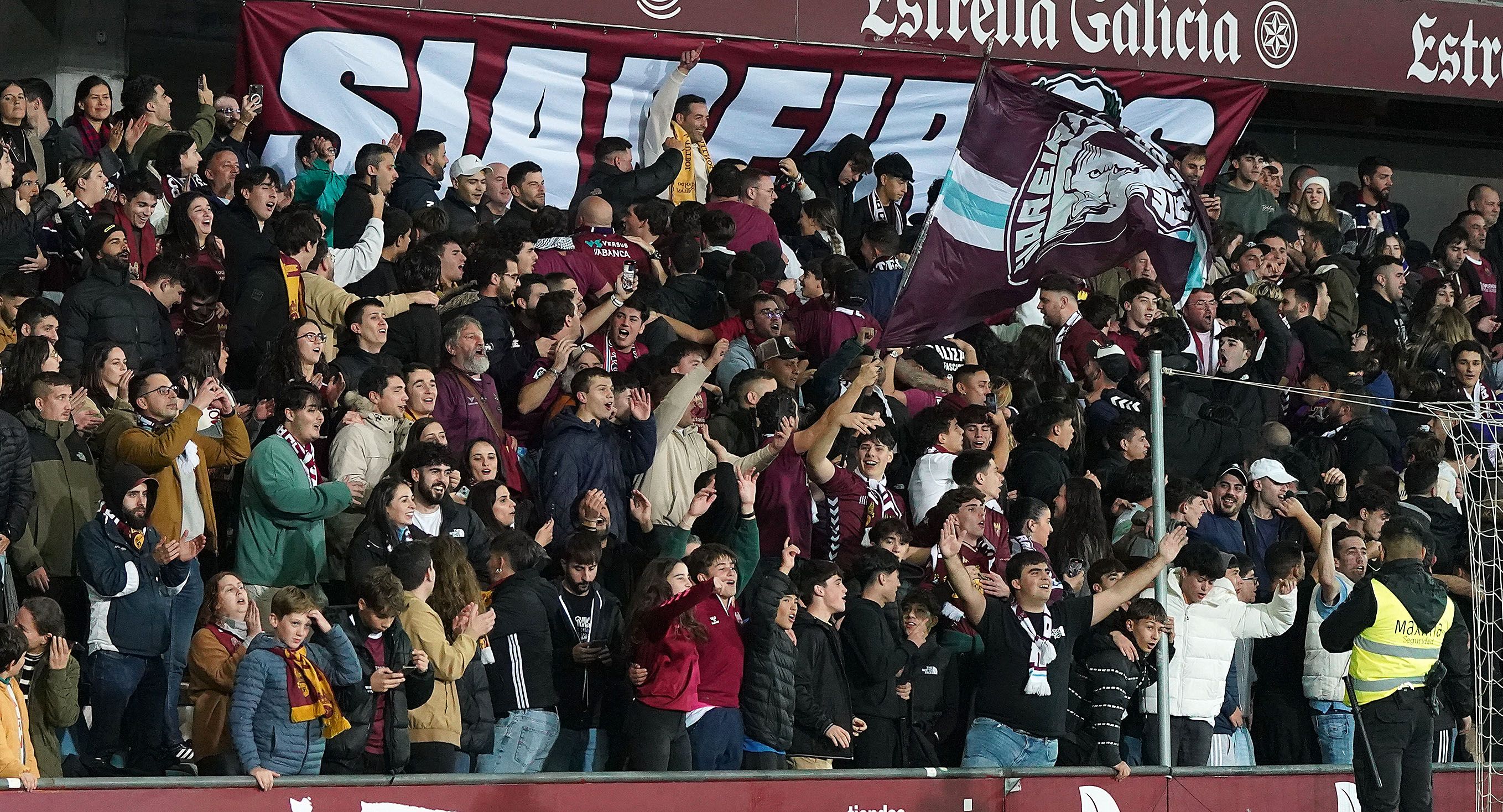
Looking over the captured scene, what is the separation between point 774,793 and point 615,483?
225 cm

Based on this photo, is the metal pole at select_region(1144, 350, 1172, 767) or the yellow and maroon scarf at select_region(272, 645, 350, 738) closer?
the yellow and maroon scarf at select_region(272, 645, 350, 738)

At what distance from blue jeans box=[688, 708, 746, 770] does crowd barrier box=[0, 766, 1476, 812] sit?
0.46m

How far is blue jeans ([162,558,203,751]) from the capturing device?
9750mm

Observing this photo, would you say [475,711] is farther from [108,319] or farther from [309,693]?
[108,319]

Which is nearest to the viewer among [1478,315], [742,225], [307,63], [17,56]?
[742,225]

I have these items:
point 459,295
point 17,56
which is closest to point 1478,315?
point 459,295

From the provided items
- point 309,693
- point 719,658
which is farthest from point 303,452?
point 719,658

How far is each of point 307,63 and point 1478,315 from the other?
34.2 feet

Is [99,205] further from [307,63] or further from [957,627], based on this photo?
[957,627]

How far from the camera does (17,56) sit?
1748 centimetres

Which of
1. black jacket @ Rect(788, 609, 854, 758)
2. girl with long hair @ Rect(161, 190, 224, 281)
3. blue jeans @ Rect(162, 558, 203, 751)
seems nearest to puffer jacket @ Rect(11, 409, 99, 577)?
blue jeans @ Rect(162, 558, 203, 751)

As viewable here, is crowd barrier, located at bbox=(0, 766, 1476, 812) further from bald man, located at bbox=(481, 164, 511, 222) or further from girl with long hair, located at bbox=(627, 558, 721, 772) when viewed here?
bald man, located at bbox=(481, 164, 511, 222)

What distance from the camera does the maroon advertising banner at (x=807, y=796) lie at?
8516 millimetres

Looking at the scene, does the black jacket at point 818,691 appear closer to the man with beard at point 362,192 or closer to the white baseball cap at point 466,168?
the man with beard at point 362,192
